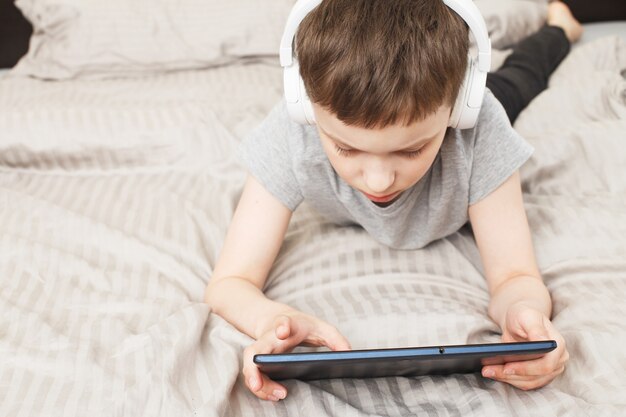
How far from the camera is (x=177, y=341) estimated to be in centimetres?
88

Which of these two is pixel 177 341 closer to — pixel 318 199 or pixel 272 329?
pixel 272 329

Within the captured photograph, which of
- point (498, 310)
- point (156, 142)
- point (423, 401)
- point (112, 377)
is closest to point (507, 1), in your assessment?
point (156, 142)

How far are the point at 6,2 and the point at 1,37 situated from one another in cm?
10

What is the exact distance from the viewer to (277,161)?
104cm

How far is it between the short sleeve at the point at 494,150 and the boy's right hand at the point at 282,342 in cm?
32

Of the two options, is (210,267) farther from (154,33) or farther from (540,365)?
(154,33)

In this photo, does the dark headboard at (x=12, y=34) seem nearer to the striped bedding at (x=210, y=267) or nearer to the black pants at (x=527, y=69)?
the striped bedding at (x=210, y=267)

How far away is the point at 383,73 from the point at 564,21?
4.21ft

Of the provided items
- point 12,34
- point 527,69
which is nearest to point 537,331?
point 527,69

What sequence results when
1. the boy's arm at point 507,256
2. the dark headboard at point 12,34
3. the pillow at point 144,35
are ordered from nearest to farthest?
the boy's arm at point 507,256
the pillow at point 144,35
the dark headboard at point 12,34

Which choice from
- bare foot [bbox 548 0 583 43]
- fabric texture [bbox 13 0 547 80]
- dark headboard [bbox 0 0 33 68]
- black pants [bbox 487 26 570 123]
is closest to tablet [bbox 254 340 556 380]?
black pants [bbox 487 26 570 123]

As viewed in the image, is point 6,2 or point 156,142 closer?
point 156,142

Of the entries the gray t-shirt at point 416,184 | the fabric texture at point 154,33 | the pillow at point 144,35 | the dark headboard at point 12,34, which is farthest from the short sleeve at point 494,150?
the dark headboard at point 12,34

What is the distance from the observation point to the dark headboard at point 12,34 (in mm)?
1952
